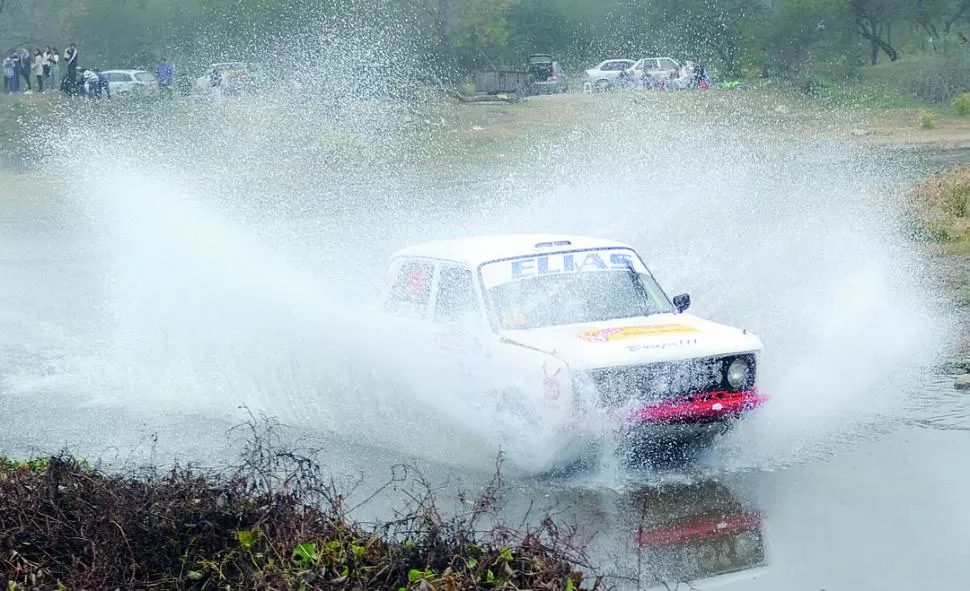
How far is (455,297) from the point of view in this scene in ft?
35.7

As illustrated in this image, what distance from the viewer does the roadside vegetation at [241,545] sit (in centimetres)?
625

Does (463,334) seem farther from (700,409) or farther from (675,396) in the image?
(700,409)

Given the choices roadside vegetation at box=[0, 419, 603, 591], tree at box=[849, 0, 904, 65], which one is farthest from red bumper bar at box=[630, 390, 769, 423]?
tree at box=[849, 0, 904, 65]

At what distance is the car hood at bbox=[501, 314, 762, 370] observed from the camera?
30.7 ft

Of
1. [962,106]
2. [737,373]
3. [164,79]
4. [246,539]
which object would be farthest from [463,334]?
[164,79]

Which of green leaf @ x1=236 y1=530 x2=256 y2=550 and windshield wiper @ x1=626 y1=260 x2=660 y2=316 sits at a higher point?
windshield wiper @ x1=626 y1=260 x2=660 y2=316

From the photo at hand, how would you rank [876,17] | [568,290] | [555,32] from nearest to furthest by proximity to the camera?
[568,290], [876,17], [555,32]

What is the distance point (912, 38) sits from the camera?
2062 inches

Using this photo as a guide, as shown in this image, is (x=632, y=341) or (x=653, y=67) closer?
(x=632, y=341)

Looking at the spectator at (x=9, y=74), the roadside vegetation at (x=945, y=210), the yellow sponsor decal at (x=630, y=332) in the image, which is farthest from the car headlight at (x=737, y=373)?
the spectator at (x=9, y=74)

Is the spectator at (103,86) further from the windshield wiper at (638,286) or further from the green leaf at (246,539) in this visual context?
the green leaf at (246,539)

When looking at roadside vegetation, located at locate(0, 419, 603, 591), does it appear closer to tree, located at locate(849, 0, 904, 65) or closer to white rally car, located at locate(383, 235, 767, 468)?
white rally car, located at locate(383, 235, 767, 468)

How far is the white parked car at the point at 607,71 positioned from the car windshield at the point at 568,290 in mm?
36763

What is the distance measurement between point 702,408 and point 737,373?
0.43 metres
